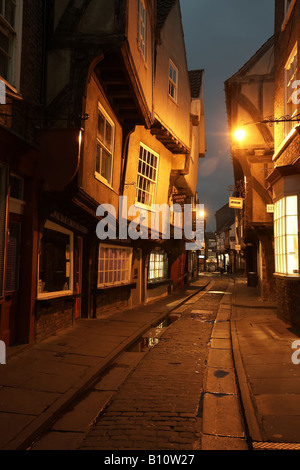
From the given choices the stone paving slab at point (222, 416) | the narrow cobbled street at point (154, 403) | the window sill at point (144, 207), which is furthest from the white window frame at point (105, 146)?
the stone paving slab at point (222, 416)

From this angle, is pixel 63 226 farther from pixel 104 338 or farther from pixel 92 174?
pixel 104 338

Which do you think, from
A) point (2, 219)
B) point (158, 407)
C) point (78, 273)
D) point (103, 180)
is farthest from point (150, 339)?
point (2, 219)

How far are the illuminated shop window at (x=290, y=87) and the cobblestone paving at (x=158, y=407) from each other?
701 centimetres

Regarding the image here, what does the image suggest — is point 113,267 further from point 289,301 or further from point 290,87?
point 290,87

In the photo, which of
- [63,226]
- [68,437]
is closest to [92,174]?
[63,226]

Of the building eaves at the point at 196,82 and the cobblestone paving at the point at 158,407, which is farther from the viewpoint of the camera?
the building eaves at the point at 196,82

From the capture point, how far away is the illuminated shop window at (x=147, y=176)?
49.3 feet

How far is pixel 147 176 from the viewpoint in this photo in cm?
1576

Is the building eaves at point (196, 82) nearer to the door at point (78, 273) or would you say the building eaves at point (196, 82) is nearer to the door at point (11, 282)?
the door at point (78, 273)

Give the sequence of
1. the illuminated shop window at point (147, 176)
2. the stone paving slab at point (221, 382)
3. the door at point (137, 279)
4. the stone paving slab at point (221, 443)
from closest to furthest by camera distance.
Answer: the stone paving slab at point (221, 443), the stone paving slab at point (221, 382), the illuminated shop window at point (147, 176), the door at point (137, 279)

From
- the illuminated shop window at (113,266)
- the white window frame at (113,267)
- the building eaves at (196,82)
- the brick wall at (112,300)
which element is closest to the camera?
the brick wall at (112,300)

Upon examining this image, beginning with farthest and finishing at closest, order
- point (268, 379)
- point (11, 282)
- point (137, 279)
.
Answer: point (137, 279), point (11, 282), point (268, 379)

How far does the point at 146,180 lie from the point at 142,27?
5.77 metres

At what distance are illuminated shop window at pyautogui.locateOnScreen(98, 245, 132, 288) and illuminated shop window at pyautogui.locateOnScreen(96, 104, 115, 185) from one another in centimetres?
250
